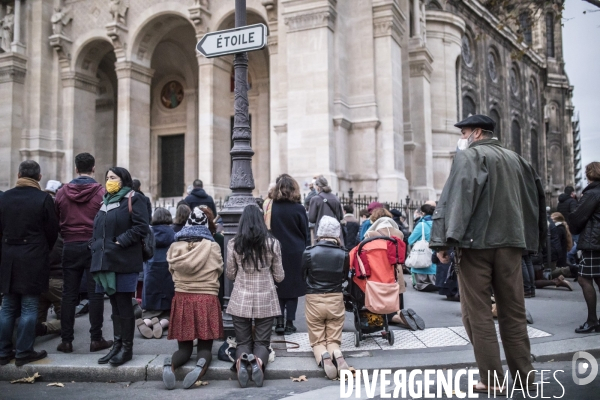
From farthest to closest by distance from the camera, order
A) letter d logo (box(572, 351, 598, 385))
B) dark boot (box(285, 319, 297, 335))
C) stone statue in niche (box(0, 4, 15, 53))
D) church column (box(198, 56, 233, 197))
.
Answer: stone statue in niche (box(0, 4, 15, 53)) → church column (box(198, 56, 233, 197)) → dark boot (box(285, 319, 297, 335)) → letter d logo (box(572, 351, 598, 385))

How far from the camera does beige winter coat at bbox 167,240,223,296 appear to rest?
5.43 meters

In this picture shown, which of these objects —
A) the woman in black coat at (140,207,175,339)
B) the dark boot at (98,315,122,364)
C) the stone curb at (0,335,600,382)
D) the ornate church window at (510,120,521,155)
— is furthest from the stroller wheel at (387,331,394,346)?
the ornate church window at (510,120,521,155)

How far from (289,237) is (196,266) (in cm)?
180

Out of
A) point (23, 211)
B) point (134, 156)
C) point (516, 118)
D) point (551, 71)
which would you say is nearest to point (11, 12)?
point (134, 156)

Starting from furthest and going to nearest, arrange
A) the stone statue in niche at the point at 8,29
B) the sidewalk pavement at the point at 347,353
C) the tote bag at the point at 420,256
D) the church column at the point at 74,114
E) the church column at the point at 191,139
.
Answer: the church column at the point at 191,139, the stone statue in niche at the point at 8,29, the church column at the point at 74,114, the tote bag at the point at 420,256, the sidewalk pavement at the point at 347,353

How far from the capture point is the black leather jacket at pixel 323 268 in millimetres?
5754

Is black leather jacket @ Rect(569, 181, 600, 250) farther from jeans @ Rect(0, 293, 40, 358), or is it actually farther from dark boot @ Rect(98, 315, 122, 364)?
jeans @ Rect(0, 293, 40, 358)

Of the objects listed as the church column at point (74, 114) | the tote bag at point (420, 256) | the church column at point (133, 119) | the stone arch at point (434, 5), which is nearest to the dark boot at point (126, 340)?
the tote bag at point (420, 256)

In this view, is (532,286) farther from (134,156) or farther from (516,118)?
(516,118)

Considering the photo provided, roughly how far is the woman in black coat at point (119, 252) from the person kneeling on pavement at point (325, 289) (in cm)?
186

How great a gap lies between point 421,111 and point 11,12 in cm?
1797

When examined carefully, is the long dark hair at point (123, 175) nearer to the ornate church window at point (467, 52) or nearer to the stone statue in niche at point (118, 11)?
the stone statue in niche at point (118, 11)

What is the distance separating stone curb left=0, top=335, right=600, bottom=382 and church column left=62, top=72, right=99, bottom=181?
17.6 m

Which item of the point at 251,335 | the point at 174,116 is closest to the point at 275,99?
the point at 174,116
